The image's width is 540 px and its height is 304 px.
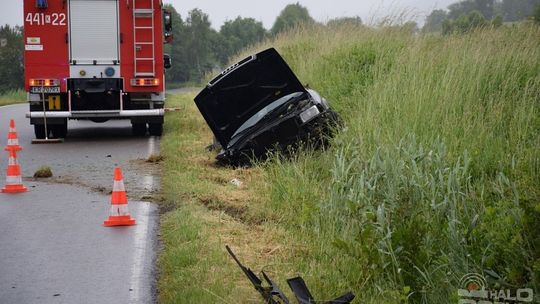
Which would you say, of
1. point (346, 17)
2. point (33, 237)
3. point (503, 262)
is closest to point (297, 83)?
point (33, 237)

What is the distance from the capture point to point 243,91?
11930 millimetres

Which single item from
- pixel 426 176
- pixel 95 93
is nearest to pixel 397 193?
pixel 426 176

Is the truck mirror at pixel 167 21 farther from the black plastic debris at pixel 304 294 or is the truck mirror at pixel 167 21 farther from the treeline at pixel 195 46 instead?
the treeline at pixel 195 46

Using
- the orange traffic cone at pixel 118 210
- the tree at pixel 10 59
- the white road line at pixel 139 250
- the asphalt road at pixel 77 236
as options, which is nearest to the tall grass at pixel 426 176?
the white road line at pixel 139 250

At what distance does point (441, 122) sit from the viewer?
9.06 metres

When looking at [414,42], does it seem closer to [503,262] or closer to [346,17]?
[346,17]

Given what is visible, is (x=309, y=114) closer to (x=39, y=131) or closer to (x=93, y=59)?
(x=93, y=59)

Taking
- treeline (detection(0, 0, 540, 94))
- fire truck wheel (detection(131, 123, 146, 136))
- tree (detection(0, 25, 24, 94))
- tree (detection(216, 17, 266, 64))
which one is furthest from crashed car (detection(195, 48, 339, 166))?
tree (detection(216, 17, 266, 64))

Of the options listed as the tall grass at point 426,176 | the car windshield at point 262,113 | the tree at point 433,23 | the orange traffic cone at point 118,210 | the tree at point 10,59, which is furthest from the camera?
the tree at point 10,59

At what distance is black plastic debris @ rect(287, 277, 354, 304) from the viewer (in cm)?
503

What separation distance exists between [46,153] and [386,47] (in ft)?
21.8

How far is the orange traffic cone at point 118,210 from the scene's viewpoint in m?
8.56

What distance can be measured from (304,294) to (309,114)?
18.9 ft

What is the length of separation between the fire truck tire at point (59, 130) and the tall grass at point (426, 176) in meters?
6.68
